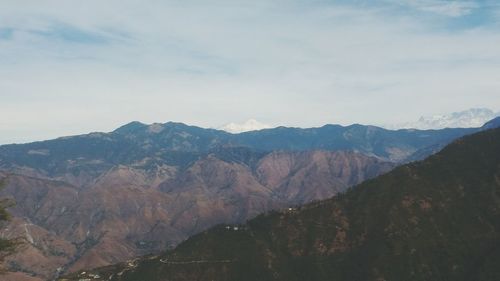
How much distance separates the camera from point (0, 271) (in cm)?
6612

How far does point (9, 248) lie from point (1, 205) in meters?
5.17

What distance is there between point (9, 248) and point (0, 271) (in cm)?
275

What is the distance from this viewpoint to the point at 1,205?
220 feet

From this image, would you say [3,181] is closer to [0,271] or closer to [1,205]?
[1,205]

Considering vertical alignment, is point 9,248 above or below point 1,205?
below

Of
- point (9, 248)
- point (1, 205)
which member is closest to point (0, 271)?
point (9, 248)

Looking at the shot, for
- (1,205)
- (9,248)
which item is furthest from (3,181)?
(9,248)

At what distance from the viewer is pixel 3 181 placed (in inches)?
2734

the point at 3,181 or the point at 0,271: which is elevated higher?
the point at 3,181

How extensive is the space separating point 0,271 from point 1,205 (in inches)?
302

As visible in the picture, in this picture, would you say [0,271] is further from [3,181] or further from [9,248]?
[3,181]

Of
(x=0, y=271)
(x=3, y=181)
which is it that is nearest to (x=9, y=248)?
(x=0, y=271)

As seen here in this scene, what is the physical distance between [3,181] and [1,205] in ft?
12.0

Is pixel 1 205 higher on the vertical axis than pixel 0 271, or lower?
higher
